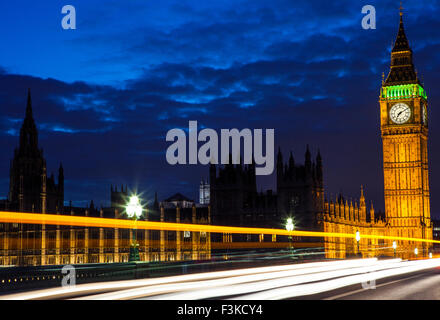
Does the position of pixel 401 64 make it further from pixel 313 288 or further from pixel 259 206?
pixel 313 288

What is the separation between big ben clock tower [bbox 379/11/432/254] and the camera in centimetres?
9803

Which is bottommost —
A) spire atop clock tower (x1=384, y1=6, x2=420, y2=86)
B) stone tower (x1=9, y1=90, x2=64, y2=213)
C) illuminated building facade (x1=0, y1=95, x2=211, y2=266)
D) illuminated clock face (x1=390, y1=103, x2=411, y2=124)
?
illuminated building facade (x1=0, y1=95, x2=211, y2=266)

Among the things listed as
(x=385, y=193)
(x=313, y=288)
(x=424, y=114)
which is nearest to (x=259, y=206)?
(x=385, y=193)

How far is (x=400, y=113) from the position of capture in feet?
329

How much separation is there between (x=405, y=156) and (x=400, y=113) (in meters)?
6.77

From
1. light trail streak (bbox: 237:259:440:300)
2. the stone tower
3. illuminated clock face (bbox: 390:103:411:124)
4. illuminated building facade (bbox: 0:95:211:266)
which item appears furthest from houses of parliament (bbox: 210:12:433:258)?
light trail streak (bbox: 237:259:440:300)

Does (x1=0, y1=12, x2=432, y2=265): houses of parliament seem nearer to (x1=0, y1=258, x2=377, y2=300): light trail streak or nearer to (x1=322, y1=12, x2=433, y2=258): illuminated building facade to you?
(x1=322, y1=12, x2=433, y2=258): illuminated building facade

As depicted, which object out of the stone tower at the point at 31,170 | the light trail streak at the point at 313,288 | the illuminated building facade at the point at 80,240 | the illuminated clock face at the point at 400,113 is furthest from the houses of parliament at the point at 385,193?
the light trail streak at the point at 313,288

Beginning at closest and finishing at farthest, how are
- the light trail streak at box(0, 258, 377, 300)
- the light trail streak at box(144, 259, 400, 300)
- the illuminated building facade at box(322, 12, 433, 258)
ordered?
the light trail streak at box(0, 258, 377, 300) → the light trail streak at box(144, 259, 400, 300) → the illuminated building facade at box(322, 12, 433, 258)

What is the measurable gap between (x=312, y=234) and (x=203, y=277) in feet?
169

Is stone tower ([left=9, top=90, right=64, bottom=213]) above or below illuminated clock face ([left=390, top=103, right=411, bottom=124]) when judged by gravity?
below

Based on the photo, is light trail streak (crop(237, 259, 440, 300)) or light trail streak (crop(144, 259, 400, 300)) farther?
light trail streak (crop(237, 259, 440, 300))

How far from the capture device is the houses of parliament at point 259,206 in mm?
58844
